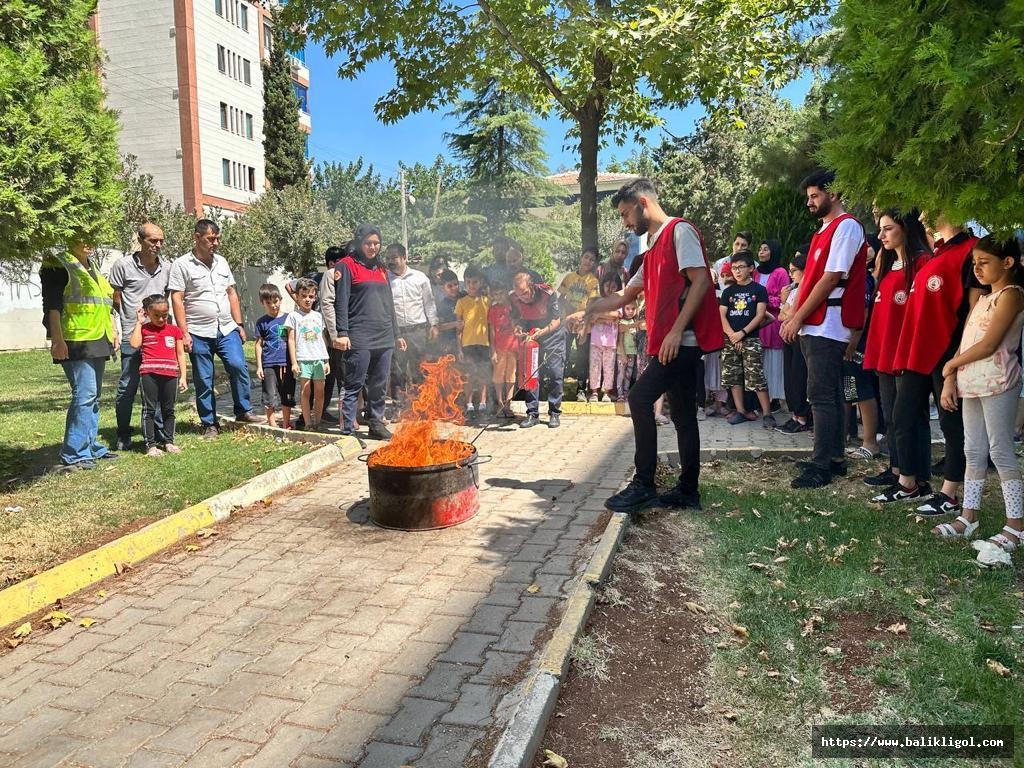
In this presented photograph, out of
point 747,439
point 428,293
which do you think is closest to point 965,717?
point 747,439

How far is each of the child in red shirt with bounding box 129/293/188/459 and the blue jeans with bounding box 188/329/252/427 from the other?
442 millimetres

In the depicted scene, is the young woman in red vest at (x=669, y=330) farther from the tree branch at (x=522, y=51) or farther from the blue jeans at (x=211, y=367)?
the tree branch at (x=522, y=51)

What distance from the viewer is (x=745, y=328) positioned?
358 inches

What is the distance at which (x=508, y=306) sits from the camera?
10023mm

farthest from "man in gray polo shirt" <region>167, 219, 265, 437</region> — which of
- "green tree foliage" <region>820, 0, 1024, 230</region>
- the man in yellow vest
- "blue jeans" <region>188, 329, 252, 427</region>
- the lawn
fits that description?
"green tree foliage" <region>820, 0, 1024, 230</region>

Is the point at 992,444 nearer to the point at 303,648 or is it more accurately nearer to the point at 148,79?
the point at 303,648

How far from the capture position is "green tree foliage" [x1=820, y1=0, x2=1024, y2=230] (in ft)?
8.39

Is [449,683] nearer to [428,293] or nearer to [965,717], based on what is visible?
[965,717]

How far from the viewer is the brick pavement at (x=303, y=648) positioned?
2914 mm

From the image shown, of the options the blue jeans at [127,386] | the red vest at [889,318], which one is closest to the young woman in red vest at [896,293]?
the red vest at [889,318]

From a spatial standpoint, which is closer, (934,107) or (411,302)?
Result: (934,107)

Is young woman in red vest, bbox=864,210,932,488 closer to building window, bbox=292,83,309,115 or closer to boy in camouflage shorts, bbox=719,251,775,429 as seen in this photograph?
boy in camouflage shorts, bbox=719,251,775,429

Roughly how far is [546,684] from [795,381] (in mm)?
6402

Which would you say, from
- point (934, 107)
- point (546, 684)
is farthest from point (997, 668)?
point (934, 107)
